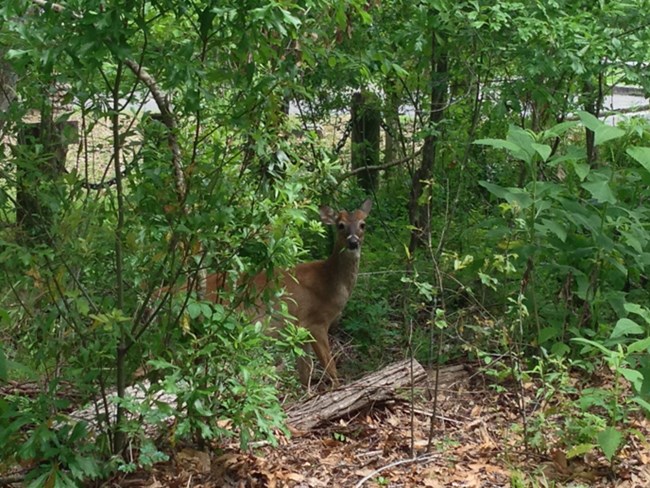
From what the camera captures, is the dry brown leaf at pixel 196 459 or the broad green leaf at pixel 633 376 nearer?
the broad green leaf at pixel 633 376

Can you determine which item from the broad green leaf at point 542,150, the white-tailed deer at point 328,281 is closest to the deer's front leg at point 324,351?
the white-tailed deer at point 328,281

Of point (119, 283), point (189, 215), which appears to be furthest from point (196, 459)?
point (189, 215)

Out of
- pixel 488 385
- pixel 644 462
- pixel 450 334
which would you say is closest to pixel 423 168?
pixel 450 334

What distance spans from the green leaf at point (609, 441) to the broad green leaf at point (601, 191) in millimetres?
1357

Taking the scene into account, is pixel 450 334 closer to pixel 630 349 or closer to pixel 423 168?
pixel 423 168

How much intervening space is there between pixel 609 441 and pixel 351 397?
1644mm

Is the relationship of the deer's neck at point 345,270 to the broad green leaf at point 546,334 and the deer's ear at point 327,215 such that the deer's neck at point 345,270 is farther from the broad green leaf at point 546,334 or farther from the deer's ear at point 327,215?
the broad green leaf at point 546,334

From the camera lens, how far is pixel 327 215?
26.2 ft

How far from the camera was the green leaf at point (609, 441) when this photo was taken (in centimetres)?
469

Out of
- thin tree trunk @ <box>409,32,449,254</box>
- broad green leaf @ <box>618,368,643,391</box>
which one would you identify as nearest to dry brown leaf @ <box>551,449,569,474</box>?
broad green leaf @ <box>618,368,643,391</box>

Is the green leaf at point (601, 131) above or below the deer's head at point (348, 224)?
above

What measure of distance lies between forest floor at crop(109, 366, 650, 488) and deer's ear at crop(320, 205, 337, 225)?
247 centimetres

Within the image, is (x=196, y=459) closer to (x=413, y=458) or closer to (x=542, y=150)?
(x=413, y=458)

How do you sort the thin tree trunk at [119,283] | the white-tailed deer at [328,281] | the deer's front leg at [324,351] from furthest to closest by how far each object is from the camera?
the white-tailed deer at [328,281] → the deer's front leg at [324,351] → the thin tree trunk at [119,283]
